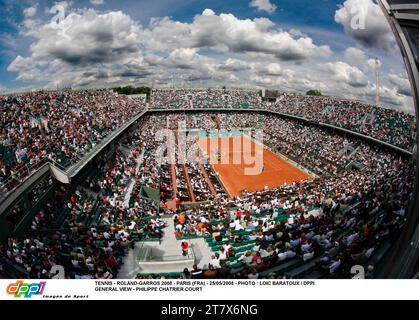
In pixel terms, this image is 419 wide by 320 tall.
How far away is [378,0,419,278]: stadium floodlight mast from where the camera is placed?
4.49 meters

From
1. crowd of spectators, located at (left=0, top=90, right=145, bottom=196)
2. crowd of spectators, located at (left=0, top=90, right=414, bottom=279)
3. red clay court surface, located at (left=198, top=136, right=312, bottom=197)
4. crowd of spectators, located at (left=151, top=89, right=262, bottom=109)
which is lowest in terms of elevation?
red clay court surface, located at (left=198, top=136, right=312, bottom=197)

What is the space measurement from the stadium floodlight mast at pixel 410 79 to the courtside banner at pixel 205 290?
0.87 meters

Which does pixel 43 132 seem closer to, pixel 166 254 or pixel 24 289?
pixel 166 254

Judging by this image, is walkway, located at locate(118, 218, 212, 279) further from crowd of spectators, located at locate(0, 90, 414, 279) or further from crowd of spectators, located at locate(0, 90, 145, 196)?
crowd of spectators, located at locate(0, 90, 145, 196)

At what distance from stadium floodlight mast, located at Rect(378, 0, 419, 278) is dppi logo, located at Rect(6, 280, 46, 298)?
201 inches

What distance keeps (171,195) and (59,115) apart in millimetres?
8367

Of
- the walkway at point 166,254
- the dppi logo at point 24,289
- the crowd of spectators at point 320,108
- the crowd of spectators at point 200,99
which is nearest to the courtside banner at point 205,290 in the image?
the dppi logo at point 24,289

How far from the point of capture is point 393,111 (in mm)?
21656

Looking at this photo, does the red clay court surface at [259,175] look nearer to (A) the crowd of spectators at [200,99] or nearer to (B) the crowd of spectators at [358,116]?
(B) the crowd of spectators at [358,116]

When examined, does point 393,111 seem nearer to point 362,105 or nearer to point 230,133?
point 362,105

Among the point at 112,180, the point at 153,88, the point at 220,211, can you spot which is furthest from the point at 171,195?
the point at 153,88

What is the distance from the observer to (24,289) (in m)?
3.62

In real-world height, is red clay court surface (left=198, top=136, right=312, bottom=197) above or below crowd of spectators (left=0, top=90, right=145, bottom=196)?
below

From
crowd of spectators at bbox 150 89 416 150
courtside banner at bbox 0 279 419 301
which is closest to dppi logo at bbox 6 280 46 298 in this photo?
courtside banner at bbox 0 279 419 301
